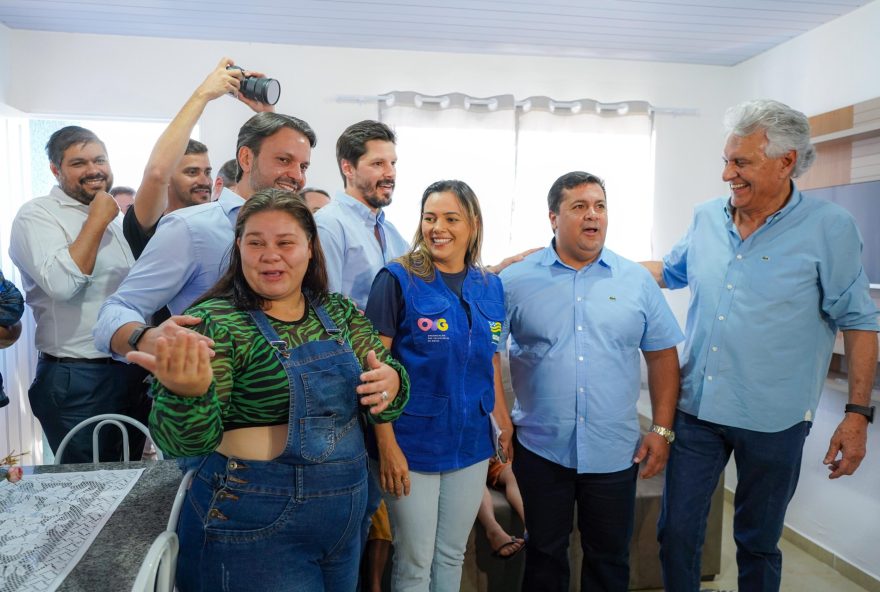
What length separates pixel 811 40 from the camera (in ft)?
10.6

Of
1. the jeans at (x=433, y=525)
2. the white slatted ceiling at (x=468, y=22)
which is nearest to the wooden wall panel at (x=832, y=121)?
the white slatted ceiling at (x=468, y=22)

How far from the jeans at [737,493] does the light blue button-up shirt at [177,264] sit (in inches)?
57.3

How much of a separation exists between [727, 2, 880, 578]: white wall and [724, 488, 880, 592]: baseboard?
25mm

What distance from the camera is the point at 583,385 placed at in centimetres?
177

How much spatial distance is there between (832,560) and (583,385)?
1.99 m

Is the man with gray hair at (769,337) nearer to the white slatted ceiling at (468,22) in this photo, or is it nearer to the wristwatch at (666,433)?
the wristwatch at (666,433)

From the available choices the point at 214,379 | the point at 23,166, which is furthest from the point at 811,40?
the point at 23,166

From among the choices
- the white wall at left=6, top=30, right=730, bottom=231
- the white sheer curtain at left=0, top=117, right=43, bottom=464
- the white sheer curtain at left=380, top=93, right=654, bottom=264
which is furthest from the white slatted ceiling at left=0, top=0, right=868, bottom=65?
the white sheer curtain at left=0, top=117, right=43, bottom=464

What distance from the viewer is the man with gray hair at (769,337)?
1.73 m

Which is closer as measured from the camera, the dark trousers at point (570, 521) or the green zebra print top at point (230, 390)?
the green zebra print top at point (230, 390)

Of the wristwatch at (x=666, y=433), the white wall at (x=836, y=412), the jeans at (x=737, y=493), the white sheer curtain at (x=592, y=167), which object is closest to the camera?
the jeans at (x=737, y=493)

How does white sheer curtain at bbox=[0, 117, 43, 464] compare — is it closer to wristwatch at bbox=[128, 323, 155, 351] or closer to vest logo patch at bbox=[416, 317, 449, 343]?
wristwatch at bbox=[128, 323, 155, 351]

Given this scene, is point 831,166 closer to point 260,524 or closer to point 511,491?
point 511,491

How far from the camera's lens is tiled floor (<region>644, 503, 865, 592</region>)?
2.58 m
